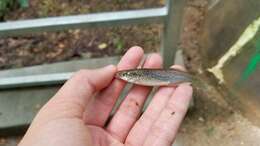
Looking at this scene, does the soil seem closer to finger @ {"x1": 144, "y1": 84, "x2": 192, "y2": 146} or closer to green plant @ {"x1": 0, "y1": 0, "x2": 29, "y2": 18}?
green plant @ {"x1": 0, "y1": 0, "x2": 29, "y2": 18}

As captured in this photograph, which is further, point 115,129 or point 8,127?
point 8,127

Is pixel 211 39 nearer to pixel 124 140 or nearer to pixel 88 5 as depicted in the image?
pixel 88 5

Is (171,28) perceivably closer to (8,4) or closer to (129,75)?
(129,75)

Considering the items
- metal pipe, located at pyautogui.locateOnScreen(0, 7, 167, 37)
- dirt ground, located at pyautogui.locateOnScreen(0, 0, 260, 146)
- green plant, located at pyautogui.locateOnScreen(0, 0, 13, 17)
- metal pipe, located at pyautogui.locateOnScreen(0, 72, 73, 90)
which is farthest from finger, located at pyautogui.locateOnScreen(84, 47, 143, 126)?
green plant, located at pyautogui.locateOnScreen(0, 0, 13, 17)

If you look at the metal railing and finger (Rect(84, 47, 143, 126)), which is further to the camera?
the metal railing

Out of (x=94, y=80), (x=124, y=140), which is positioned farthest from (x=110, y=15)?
(x=124, y=140)

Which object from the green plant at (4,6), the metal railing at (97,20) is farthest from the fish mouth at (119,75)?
the green plant at (4,6)

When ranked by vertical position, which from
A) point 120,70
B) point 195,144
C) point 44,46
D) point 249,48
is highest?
point 120,70
